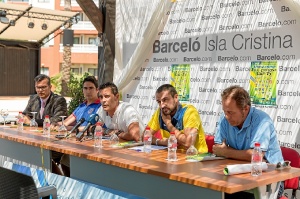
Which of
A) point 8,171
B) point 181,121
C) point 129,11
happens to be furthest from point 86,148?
point 129,11

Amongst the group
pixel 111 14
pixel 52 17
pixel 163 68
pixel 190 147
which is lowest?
pixel 190 147

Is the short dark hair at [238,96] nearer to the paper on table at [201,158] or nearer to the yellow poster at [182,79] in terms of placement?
the paper on table at [201,158]

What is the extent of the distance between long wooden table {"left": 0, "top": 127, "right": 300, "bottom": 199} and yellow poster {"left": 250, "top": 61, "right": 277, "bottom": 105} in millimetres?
1657

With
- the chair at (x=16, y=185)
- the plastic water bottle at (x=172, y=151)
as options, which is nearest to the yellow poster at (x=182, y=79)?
the plastic water bottle at (x=172, y=151)

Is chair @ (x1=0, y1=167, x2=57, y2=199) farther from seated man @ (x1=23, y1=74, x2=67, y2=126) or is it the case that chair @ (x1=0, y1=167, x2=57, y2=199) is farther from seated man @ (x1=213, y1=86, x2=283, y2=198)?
seated man @ (x1=23, y1=74, x2=67, y2=126)

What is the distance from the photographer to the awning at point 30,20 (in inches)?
481

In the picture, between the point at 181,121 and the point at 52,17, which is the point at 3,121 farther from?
the point at 52,17

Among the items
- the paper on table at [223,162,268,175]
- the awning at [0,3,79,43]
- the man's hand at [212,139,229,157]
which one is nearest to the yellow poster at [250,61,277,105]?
the man's hand at [212,139,229,157]

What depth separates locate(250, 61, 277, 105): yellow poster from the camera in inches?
192

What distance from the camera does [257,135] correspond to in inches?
133

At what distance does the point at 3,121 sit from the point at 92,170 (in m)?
2.80

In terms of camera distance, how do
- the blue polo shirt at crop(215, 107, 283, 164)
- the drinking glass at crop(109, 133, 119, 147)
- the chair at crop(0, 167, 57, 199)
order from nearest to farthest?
1. the chair at crop(0, 167, 57, 199)
2. the blue polo shirt at crop(215, 107, 283, 164)
3. the drinking glass at crop(109, 133, 119, 147)

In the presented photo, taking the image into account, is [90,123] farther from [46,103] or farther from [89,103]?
[46,103]

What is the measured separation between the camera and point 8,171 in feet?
7.48
